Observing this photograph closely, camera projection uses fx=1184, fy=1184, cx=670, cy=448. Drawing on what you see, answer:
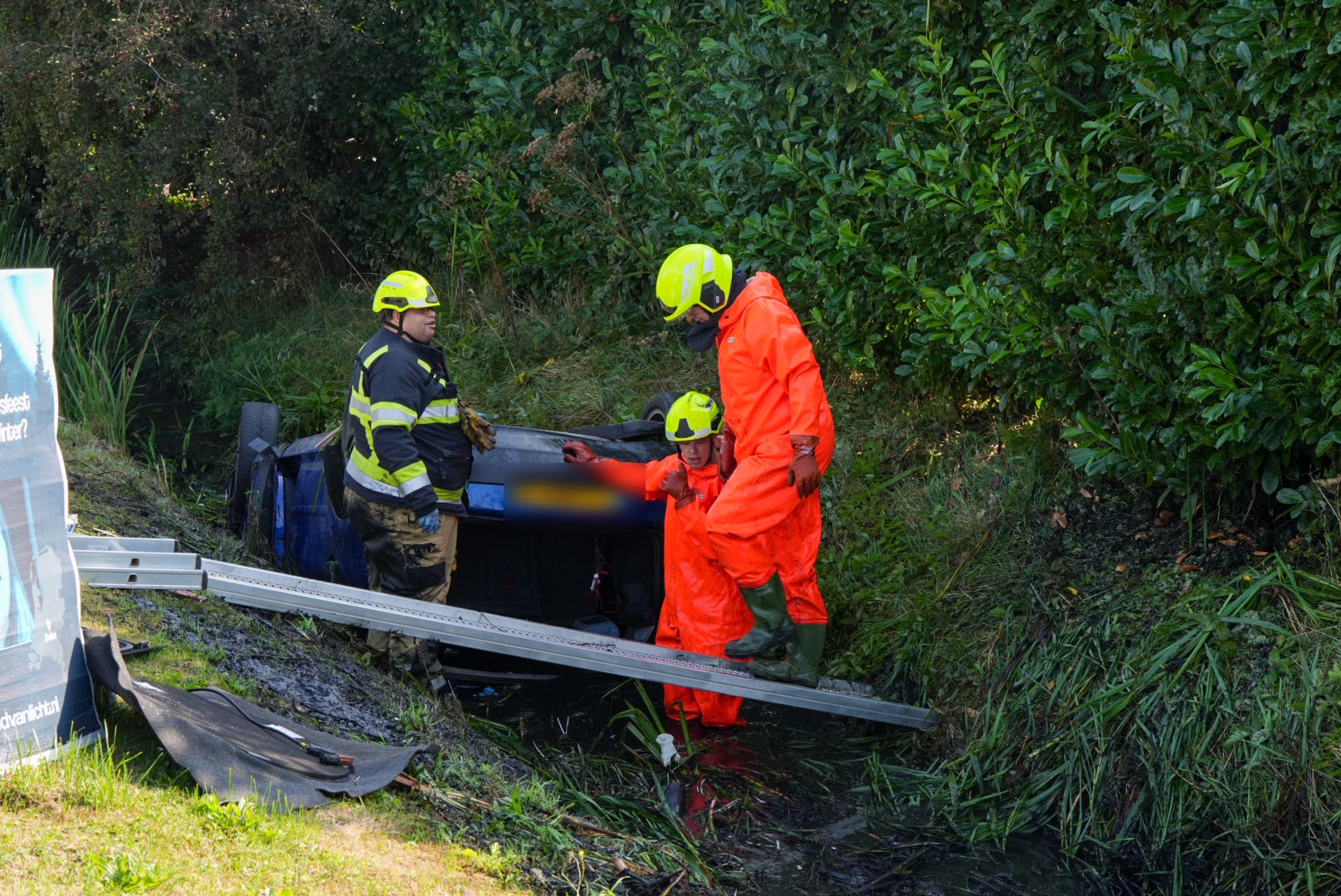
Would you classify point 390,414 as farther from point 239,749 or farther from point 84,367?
point 84,367

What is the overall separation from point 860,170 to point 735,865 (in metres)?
3.92

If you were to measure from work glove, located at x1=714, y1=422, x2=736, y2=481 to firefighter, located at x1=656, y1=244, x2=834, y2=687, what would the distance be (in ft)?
0.57

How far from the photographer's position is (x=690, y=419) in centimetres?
569

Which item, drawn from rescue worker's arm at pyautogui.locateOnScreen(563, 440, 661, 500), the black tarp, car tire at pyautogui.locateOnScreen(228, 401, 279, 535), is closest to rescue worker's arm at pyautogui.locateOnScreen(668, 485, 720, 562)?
rescue worker's arm at pyautogui.locateOnScreen(563, 440, 661, 500)

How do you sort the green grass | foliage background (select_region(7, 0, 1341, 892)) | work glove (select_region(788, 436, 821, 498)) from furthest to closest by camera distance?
the green grass → work glove (select_region(788, 436, 821, 498)) → foliage background (select_region(7, 0, 1341, 892))

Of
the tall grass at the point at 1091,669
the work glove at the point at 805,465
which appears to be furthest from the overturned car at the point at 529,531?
the work glove at the point at 805,465

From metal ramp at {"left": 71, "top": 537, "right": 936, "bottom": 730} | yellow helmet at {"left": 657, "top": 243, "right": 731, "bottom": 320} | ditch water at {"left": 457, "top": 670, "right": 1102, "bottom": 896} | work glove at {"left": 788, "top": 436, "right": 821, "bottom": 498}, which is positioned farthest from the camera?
yellow helmet at {"left": 657, "top": 243, "right": 731, "bottom": 320}

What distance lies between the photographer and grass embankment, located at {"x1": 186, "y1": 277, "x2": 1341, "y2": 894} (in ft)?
13.3

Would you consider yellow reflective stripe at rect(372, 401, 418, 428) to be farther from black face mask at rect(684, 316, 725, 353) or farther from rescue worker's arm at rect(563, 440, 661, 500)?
black face mask at rect(684, 316, 725, 353)

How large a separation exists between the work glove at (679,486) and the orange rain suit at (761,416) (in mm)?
344

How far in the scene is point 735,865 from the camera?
429 centimetres

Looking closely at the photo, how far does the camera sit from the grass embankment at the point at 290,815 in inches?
121

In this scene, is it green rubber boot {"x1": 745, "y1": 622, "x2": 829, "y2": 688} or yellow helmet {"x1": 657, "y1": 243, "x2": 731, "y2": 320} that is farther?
green rubber boot {"x1": 745, "y1": 622, "x2": 829, "y2": 688}

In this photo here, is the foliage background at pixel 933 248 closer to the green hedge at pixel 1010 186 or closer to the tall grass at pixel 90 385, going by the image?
the green hedge at pixel 1010 186
